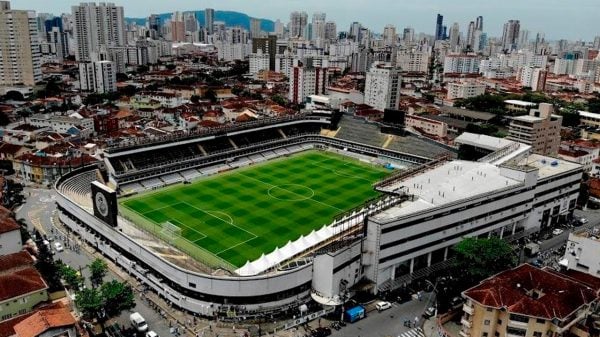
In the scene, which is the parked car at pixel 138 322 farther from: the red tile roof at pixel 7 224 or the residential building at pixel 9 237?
the red tile roof at pixel 7 224

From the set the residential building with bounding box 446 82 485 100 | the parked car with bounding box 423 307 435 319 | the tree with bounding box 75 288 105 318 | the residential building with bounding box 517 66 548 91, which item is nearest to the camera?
the tree with bounding box 75 288 105 318

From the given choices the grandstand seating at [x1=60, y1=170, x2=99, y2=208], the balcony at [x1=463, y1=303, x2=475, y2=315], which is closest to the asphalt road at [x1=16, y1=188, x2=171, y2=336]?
the grandstand seating at [x1=60, y1=170, x2=99, y2=208]

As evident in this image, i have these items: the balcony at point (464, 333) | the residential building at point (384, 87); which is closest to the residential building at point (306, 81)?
the residential building at point (384, 87)

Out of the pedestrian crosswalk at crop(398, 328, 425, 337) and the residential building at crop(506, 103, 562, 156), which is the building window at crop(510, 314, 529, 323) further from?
the residential building at crop(506, 103, 562, 156)

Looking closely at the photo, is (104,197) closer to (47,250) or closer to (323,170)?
(47,250)

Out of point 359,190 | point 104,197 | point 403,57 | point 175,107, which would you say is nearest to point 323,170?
point 359,190

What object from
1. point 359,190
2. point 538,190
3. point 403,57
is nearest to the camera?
point 538,190

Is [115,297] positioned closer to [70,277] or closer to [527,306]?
[70,277]
